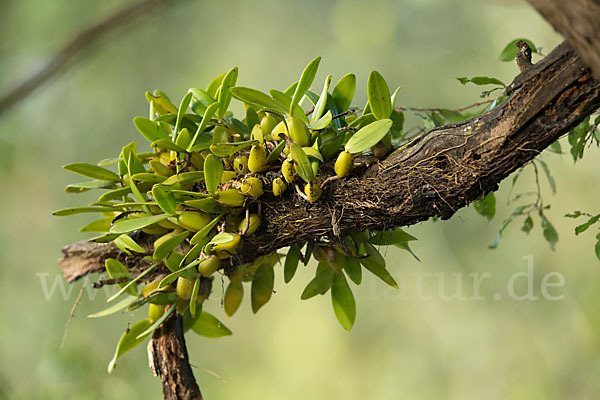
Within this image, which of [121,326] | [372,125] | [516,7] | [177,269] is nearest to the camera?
[372,125]

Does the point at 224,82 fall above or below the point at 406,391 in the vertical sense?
above

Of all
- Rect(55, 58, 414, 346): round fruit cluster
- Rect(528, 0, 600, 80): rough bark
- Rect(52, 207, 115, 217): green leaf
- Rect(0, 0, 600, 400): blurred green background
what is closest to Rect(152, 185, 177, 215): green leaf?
Rect(55, 58, 414, 346): round fruit cluster

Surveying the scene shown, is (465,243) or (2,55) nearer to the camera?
(465,243)

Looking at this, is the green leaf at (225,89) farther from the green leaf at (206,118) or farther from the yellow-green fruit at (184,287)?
the yellow-green fruit at (184,287)

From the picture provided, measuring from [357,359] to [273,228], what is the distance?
1937 mm

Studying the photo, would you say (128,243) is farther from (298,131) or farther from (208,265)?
(298,131)

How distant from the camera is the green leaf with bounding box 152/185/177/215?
568 mm

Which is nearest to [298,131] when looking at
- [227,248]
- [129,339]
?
[227,248]

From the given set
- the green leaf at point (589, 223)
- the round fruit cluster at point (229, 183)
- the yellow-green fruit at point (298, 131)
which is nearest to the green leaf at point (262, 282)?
the round fruit cluster at point (229, 183)

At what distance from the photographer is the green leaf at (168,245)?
0.60 metres

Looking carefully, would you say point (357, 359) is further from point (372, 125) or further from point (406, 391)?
point (372, 125)

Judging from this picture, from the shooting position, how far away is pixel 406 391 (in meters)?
2.32

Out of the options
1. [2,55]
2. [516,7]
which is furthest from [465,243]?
[2,55]

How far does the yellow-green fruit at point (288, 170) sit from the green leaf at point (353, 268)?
15 cm
